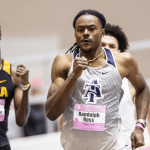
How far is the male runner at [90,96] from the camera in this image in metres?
2.23

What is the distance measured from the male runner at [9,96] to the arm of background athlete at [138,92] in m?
0.70

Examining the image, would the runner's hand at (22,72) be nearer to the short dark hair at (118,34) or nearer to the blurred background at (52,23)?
the short dark hair at (118,34)

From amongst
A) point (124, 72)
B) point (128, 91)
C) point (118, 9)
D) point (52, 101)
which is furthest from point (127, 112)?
point (118, 9)

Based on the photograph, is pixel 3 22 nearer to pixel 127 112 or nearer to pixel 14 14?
pixel 14 14

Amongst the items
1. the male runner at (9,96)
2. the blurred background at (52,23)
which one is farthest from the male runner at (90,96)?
the blurred background at (52,23)

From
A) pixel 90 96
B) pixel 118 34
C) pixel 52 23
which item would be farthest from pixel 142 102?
pixel 52 23

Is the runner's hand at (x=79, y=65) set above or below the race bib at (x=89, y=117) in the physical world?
above

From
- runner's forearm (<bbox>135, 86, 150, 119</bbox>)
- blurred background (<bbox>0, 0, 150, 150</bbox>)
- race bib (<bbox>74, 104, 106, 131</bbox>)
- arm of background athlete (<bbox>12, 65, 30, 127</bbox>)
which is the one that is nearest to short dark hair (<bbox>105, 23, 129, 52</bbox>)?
runner's forearm (<bbox>135, 86, 150, 119</bbox>)

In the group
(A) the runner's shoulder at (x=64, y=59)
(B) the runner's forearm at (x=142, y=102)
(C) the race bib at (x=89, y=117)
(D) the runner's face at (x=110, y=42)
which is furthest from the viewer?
(D) the runner's face at (x=110, y=42)

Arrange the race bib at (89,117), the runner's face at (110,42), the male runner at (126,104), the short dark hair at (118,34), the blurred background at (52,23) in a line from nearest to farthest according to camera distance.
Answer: the race bib at (89,117) < the male runner at (126,104) < the runner's face at (110,42) < the short dark hair at (118,34) < the blurred background at (52,23)

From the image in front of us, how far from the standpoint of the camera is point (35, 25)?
24.0 feet

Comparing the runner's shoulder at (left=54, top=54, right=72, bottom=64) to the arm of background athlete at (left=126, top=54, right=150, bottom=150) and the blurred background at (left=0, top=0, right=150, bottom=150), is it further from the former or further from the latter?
the blurred background at (left=0, top=0, right=150, bottom=150)

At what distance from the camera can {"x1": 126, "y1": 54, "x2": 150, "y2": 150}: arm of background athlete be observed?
234 centimetres

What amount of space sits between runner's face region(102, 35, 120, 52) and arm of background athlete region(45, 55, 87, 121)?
1000 millimetres
